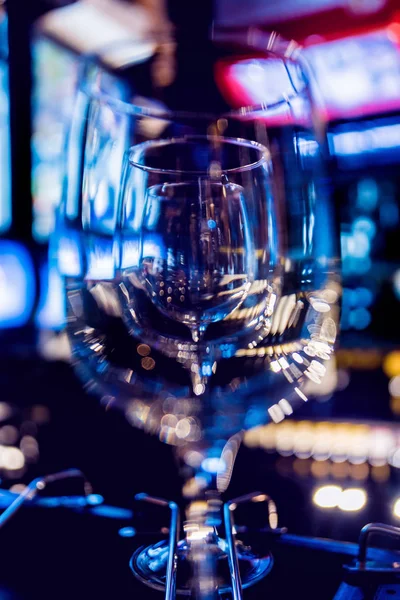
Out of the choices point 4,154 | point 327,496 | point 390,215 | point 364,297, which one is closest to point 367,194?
point 390,215

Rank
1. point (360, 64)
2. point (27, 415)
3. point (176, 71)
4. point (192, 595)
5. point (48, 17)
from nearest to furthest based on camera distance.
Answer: point (192, 595) → point (176, 71) → point (27, 415) → point (360, 64) → point (48, 17)

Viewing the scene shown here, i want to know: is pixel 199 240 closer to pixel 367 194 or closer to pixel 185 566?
pixel 185 566

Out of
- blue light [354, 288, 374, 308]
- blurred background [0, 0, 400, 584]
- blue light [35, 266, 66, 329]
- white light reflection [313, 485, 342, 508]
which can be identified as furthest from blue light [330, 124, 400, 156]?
white light reflection [313, 485, 342, 508]

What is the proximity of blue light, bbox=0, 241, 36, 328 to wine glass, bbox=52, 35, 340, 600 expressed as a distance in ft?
7.02

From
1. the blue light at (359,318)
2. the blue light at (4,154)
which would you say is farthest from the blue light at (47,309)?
the blue light at (359,318)

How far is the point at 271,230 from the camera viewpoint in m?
0.28

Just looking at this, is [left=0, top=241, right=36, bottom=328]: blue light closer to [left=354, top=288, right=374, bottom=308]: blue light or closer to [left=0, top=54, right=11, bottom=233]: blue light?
[left=0, top=54, right=11, bottom=233]: blue light

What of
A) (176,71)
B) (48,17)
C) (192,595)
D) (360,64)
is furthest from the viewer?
(48,17)

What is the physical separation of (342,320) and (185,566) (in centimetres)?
36

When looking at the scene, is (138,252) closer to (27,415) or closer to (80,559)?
(80,559)

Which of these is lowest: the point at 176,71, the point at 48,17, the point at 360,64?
the point at 176,71

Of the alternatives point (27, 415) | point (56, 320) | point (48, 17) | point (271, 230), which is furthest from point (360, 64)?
point (271, 230)

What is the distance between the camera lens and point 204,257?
274 mm

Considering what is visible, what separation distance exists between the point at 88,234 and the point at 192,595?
0.17 metres
